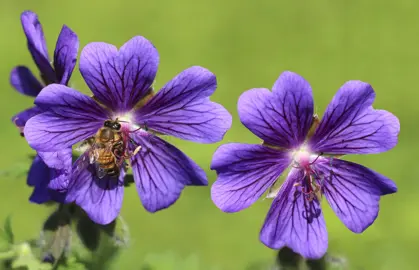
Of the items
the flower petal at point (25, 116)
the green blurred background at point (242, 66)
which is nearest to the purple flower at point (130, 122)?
the flower petal at point (25, 116)

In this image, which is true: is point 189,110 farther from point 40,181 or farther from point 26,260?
point 26,260

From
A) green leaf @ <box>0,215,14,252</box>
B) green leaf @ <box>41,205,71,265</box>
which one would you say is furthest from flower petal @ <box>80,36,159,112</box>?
green leaf @ <box>0,215,14,252</box>

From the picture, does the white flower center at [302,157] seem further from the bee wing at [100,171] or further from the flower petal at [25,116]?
the flower petal at [25,116]

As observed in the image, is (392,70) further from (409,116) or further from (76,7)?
(76,7)

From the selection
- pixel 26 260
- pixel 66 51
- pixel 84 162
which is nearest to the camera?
pixel 66 51

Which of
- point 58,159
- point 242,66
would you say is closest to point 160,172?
point 58,159

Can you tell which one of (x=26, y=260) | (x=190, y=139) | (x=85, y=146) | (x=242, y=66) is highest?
(x=242, y=66)
